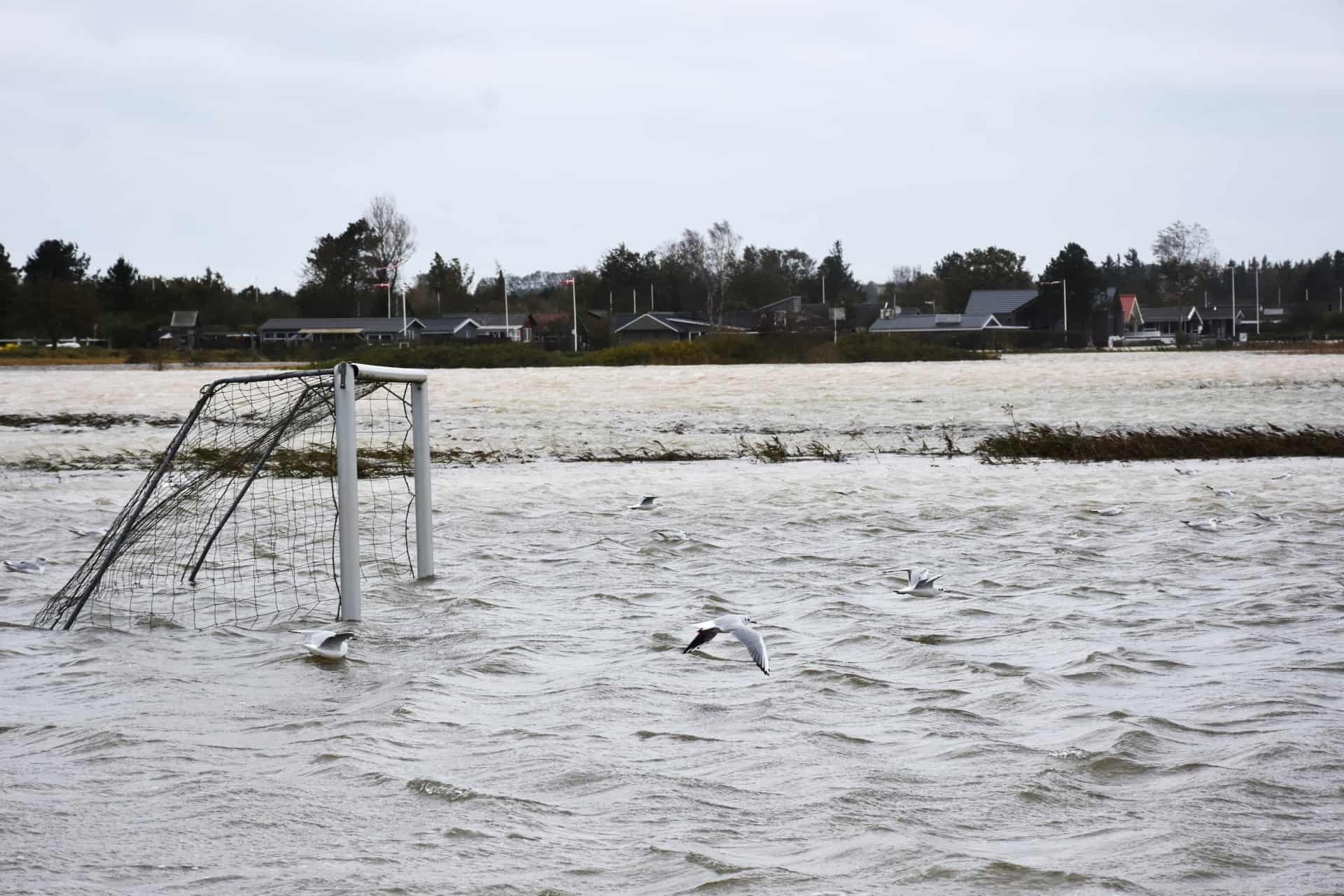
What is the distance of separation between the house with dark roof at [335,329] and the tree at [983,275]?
56.0 m

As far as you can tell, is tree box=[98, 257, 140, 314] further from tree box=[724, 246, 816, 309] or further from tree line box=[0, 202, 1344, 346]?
tree box=[724, 246, 816, 309]

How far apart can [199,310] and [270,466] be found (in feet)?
315

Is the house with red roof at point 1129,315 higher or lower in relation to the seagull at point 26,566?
higher

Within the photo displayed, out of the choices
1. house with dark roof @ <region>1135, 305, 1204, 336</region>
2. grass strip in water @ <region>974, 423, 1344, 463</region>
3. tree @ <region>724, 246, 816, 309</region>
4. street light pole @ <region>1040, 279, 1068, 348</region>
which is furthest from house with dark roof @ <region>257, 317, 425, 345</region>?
grass strip in water @ <region>974, 423, 1344, 463</region>

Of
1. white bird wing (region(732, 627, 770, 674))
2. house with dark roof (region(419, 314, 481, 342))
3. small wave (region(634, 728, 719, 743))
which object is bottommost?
small wave (region(634, 728, 719, 743))

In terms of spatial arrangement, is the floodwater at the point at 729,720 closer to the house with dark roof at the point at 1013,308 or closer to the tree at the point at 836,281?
the house with dark roof at the point at 1013,308

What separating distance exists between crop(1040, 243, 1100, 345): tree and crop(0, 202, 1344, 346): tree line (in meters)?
0.11

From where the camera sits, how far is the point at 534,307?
124500 millimetres

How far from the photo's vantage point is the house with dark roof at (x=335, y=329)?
102 metres

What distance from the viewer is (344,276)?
117 m

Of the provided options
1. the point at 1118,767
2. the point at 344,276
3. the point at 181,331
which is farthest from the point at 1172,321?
the point at 1118,767

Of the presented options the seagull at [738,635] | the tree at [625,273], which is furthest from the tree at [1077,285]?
the seagull at [738,635]

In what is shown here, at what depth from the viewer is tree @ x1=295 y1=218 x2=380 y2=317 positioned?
11525cm

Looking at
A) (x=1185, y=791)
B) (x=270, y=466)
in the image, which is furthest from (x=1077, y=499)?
(x=270, y=466)
